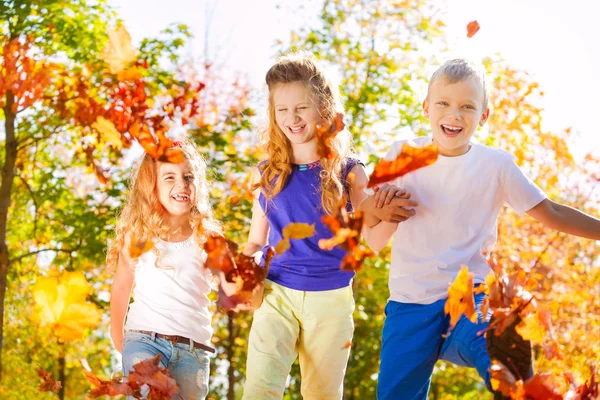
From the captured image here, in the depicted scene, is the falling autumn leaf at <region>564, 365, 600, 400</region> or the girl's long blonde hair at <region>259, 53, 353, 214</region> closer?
the falling autumn leaf at <region>564, 365, 600, 400</region>

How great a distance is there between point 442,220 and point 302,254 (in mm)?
569

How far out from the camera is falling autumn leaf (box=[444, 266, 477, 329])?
2833 millimetres

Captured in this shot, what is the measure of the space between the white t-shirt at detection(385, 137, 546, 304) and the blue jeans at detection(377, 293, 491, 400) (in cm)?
6

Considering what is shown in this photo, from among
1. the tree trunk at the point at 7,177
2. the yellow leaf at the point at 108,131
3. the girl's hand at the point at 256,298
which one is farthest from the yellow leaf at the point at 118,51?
the girl's hand at the point at 256,298

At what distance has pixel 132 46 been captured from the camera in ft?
24.2

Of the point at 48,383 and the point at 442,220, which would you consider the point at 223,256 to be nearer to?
the point at 442,220

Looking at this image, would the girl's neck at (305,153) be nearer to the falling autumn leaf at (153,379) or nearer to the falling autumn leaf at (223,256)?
the falling autumn leaf at (223,256)

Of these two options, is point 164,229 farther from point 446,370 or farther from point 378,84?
point 446,370

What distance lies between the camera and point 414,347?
299 cm

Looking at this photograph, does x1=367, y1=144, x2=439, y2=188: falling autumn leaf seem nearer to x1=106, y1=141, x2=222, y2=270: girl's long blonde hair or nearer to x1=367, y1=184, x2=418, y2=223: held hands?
x1=367, y1=184, x2=418, y2=223: held hands

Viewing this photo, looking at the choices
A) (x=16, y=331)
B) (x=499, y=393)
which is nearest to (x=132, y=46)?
(x=16, y=331)

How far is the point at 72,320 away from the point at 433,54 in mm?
4103

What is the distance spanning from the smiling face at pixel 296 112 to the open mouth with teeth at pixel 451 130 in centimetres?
55

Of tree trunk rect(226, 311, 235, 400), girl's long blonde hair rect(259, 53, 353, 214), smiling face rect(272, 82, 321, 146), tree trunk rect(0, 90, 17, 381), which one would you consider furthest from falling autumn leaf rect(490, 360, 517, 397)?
tree trunk rect(226, 311, 235, 400)
